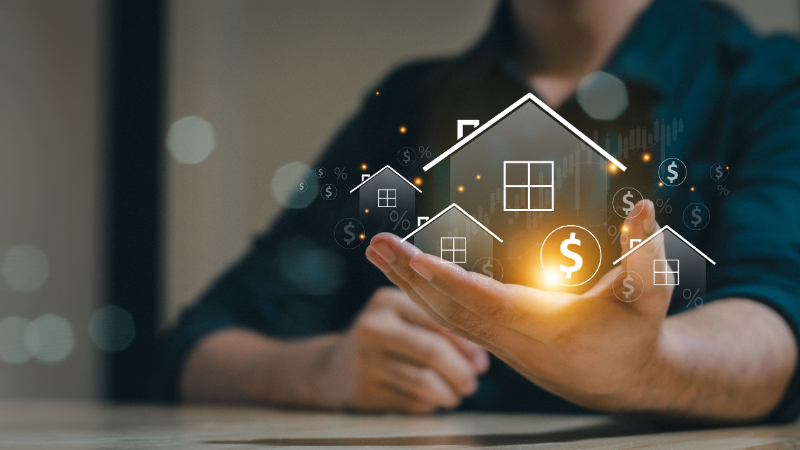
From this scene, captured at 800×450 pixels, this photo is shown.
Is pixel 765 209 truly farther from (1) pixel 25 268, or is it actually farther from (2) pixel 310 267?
(1) pixel 25 268

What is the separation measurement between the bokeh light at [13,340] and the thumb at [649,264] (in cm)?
82

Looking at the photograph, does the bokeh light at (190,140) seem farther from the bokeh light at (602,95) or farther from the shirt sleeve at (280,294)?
the bokeh light at (602,95)

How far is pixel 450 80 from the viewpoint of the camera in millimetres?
513

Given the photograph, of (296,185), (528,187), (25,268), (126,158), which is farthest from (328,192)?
(25,268)

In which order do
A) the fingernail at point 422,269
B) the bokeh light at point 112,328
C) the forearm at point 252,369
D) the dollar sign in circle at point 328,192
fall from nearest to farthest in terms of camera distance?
the fingernail at point 422,269 → the dollar sign in circle at point 328,192 → the forearm at point 252,369 → the bokeh light at point 112,328

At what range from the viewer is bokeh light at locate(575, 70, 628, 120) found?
0.43m

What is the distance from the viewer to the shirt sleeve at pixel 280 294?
0.54 meters

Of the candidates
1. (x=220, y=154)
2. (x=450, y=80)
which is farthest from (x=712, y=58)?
(x=220, y=154)

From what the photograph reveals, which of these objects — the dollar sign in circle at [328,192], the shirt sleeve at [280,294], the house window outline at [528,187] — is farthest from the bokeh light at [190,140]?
the house window outline at [528,187]

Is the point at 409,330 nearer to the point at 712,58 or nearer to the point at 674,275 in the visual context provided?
the point at 674,275

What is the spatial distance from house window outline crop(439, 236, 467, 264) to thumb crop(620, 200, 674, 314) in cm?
9

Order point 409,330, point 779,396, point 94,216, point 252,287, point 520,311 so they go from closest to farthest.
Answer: point 520,311 → point 779,396 → point 409,330 → point 252,287 → point 94,216

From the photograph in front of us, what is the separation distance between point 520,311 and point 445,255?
6 centimetres

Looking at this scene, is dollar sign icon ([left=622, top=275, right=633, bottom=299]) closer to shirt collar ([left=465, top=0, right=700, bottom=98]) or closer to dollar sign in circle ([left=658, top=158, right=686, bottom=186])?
dollar sign in circle ([left=658, top=158, right=686, bottom=186])
